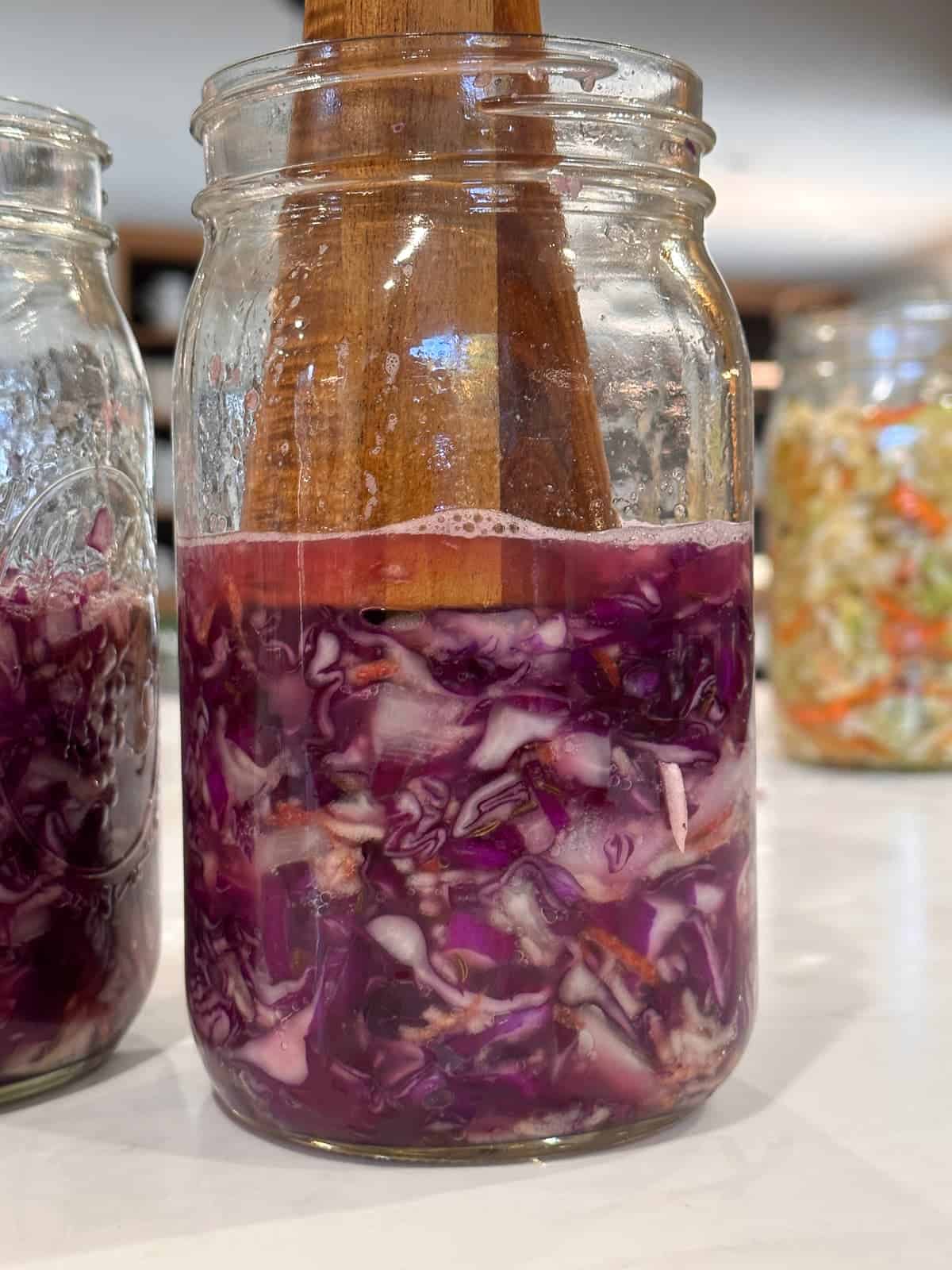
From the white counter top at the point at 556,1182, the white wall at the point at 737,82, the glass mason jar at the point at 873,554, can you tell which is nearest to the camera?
the white counter top at the point at 556,1182

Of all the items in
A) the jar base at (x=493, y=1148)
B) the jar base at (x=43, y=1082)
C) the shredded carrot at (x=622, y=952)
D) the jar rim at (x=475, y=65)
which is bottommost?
the jar base at (x=43, y=1082)

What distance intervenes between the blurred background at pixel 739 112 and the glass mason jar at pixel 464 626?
197 centimetres

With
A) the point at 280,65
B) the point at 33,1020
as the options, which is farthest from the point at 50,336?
the point at 33,1020

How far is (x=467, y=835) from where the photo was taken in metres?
0.44

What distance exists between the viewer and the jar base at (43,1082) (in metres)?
0.52

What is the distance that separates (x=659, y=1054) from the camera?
47 cm

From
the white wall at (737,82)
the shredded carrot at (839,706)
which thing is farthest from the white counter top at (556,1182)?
the white wall at (737,82)

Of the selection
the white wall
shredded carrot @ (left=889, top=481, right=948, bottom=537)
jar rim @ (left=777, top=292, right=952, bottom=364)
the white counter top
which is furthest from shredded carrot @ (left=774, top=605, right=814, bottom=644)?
the white wall

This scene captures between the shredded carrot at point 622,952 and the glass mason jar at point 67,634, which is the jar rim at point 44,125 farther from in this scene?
the shredded carrot at point 622,952

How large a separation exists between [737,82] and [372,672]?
4038 mm

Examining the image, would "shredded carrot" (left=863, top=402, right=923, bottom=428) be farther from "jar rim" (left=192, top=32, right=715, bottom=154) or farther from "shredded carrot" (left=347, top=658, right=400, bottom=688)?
"shredded carrot" (left=347, top=658, right=400, bottom=688)

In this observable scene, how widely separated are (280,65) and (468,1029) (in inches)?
12.1

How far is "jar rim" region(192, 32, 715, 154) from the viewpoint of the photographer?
45 cm

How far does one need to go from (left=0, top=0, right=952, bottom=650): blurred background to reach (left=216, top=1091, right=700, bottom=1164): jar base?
6.67ft
